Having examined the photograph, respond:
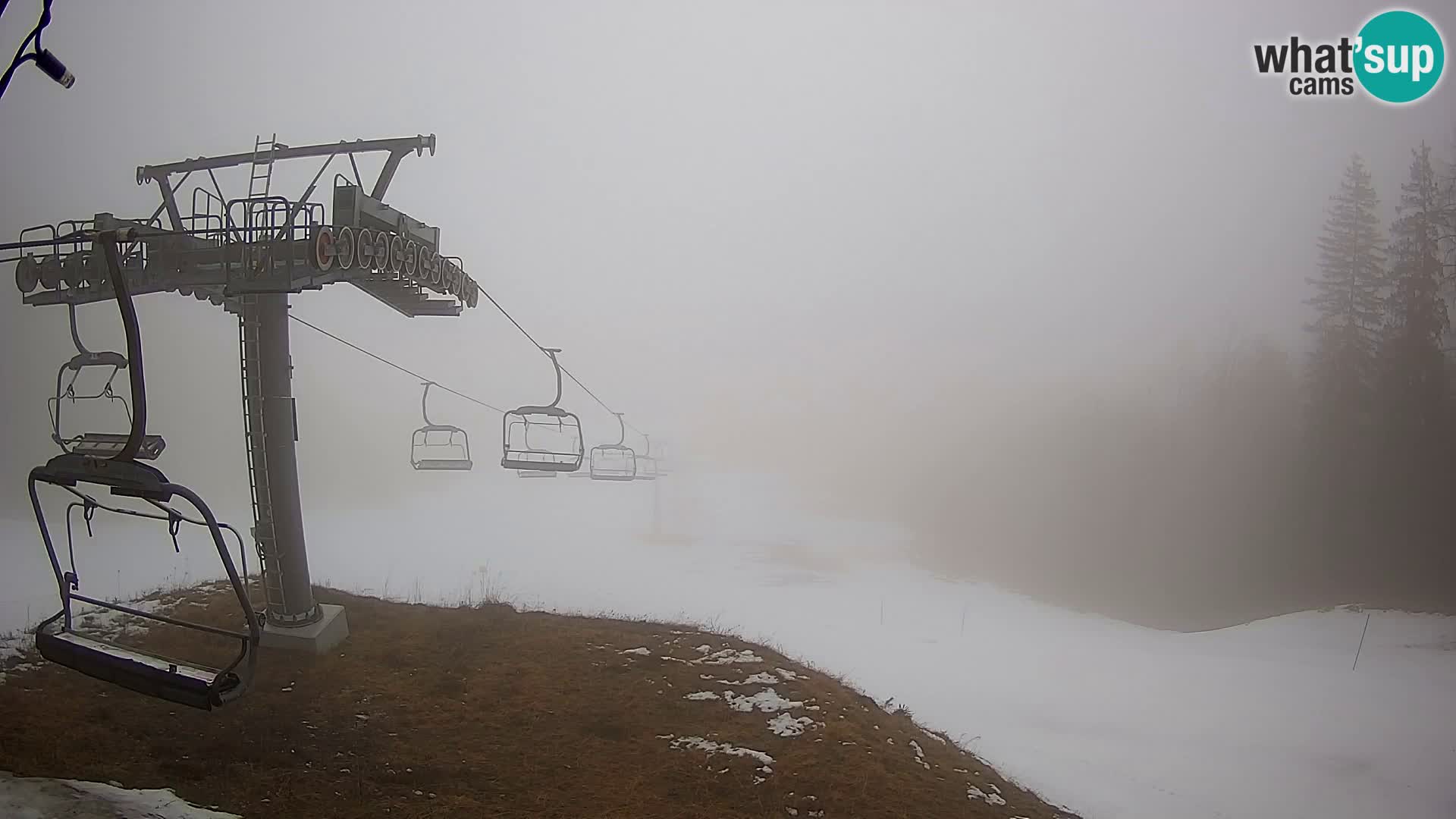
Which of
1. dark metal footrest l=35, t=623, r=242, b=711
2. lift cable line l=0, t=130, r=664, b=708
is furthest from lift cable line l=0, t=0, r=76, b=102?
dark metal footrest l=35, t=623, r=242, b=711

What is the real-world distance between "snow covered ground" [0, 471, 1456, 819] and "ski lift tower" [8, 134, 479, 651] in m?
7.15

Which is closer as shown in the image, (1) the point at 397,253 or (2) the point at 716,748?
(2) the point at 716,748

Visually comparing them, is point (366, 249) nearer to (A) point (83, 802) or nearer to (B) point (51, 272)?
(B) point (51, 272)

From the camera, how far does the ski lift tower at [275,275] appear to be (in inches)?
339

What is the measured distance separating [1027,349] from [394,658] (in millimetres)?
62679

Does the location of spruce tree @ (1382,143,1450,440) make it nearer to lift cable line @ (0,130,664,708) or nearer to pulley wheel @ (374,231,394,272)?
lift cable line @ (0,130,664,708)

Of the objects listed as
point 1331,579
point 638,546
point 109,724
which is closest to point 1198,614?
point 1331,579

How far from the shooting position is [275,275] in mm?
8688

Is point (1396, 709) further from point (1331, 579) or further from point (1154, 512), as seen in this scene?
point (1154, 512)

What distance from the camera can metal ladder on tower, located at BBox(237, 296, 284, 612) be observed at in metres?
9.62

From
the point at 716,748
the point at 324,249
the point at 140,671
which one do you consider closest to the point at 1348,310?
the point at 716,748

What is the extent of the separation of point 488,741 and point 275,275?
6315 mm

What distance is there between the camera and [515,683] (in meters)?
9.30

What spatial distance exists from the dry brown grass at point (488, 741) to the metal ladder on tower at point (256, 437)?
1334mm
